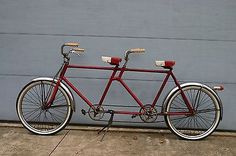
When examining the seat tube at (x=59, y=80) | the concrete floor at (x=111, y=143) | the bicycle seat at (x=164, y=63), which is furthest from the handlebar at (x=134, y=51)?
the concrete floor at (x=111, y=143)

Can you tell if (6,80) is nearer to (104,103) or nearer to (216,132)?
(104,103)

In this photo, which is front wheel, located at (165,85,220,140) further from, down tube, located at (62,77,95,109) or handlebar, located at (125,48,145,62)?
down tube, located at (62,77,95,109)

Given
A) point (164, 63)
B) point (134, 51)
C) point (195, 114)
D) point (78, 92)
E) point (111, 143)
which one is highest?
point (134, 51)

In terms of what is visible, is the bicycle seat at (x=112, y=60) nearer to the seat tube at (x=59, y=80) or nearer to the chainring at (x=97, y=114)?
the seat tube at (x=59, y=80)

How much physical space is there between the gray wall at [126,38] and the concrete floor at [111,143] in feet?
1.05

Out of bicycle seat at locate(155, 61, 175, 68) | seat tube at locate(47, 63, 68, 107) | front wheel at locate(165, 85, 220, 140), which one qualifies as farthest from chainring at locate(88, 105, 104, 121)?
bicycle seat at locate(155, 61, 175, 68)

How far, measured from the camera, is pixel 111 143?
404cm

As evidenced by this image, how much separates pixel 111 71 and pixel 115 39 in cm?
49

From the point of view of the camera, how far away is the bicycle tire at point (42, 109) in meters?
4.23

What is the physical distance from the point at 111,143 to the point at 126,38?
5.13ft

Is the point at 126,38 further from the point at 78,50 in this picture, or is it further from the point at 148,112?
the point at 148,112

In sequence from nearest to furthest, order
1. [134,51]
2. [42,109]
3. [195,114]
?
[134,51] → [195,114] → [42,109]

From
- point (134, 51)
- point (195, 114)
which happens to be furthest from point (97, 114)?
Answer: point (195, 114)

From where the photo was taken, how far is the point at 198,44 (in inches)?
167
